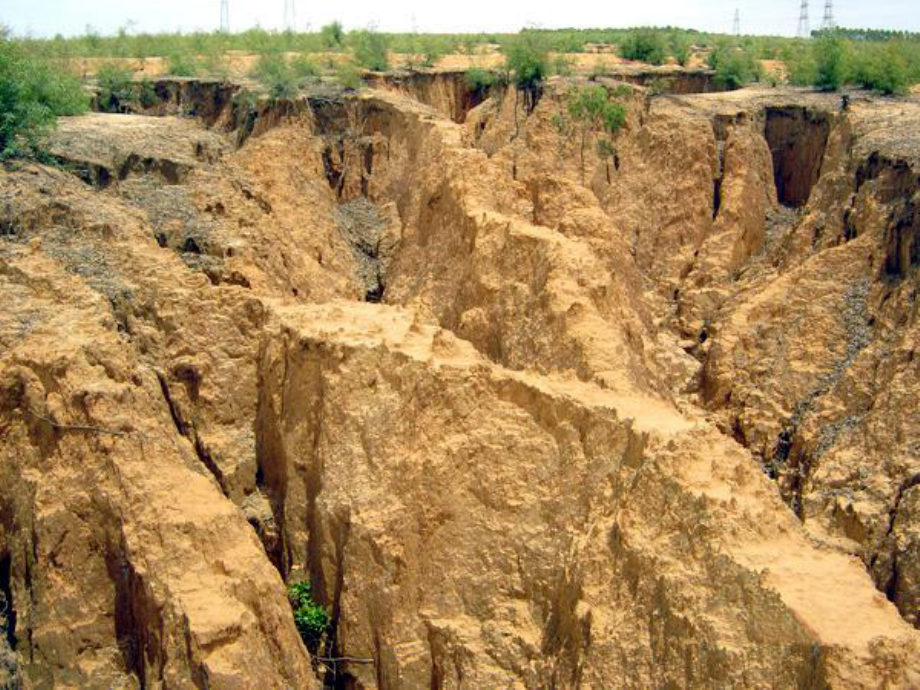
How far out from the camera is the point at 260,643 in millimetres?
14047

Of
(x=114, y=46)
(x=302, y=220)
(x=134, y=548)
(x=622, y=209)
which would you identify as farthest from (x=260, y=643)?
(x=114, y=46)

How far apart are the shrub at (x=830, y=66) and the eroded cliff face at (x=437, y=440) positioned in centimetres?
896

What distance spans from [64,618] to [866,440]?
44.2 feet

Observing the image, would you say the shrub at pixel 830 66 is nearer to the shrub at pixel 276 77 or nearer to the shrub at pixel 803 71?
the shrub at pixel 803 71

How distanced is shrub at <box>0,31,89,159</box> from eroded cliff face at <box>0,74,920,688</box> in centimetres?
74

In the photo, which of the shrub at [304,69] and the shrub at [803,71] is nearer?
the shrub at [304,69]

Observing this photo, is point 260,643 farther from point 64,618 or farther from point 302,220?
point 302,220

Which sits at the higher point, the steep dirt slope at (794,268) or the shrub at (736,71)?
the shrub at (736,71)

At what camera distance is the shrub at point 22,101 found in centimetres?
2075

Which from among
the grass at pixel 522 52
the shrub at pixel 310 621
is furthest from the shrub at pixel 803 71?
the shrub at pixel 310 621

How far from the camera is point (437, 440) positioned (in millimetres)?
15867

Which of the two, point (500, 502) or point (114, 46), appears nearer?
point (500, 502)

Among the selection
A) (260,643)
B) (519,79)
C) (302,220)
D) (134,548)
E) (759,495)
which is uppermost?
(519,79)

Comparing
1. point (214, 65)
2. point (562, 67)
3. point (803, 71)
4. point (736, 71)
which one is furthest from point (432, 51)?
point (803, 71)
